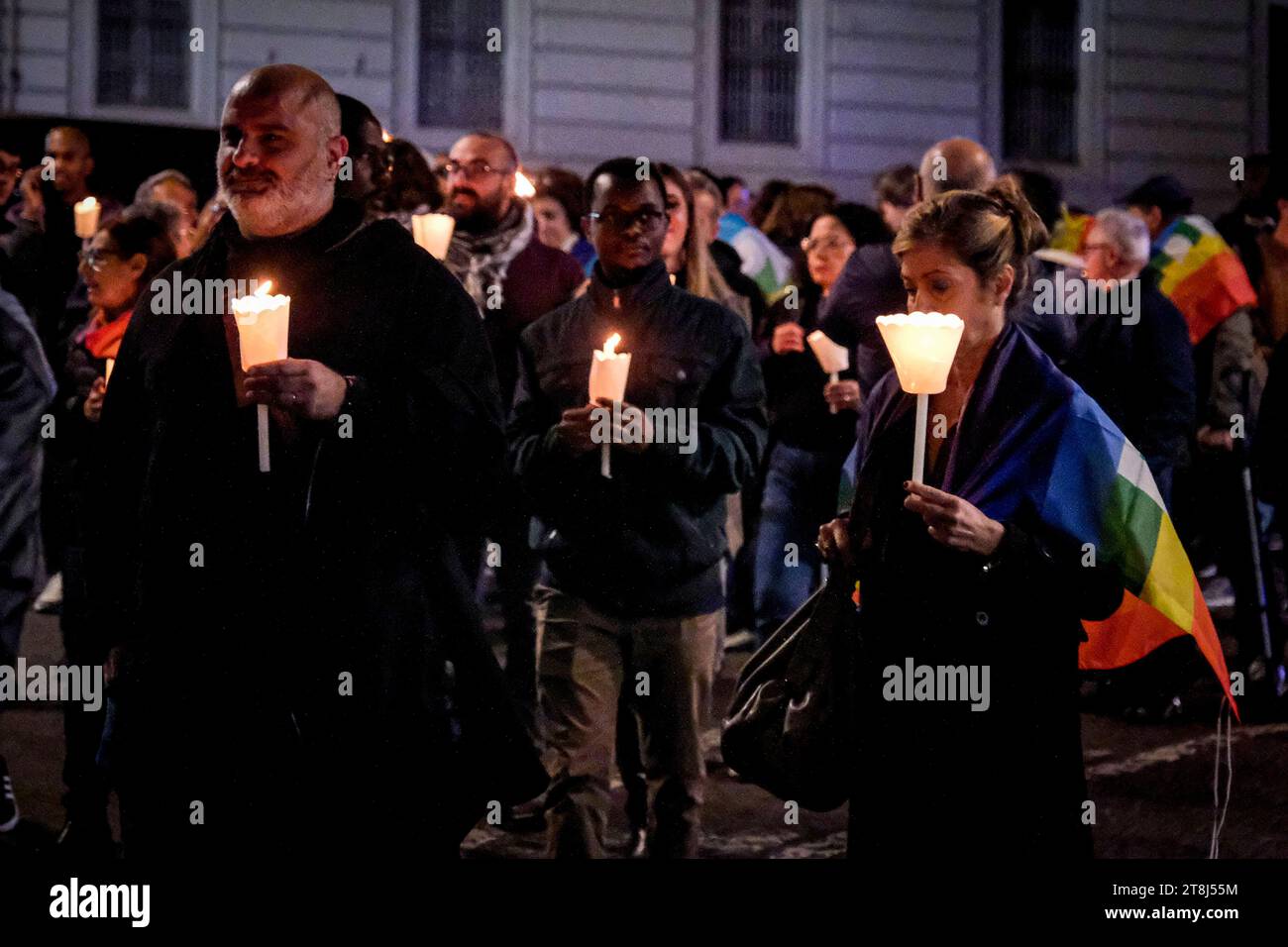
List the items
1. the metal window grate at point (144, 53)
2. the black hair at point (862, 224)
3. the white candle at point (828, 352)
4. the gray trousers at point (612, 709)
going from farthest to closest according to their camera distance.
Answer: the metal window grate at point (144, 53) → the black hair at point (862, 224) → the white candle at point (828, 352) → the gray trousers at point (612, 709)

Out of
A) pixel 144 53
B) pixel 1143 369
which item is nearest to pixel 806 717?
pixel 1143 369

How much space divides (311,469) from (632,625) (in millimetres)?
1496

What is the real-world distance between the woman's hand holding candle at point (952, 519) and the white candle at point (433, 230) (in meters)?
2.93

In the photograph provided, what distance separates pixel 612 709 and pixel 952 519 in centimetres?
176

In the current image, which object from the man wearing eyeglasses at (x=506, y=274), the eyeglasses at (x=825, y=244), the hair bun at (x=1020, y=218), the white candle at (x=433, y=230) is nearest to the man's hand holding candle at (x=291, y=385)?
the hair bun at (x=1020, y=218)

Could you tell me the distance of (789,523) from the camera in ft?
24.2

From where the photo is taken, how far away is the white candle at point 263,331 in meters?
3.43

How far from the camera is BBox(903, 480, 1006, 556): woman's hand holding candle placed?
343 centimetres

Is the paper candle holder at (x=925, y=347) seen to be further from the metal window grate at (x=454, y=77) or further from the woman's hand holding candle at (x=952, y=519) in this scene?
the metal window grate at (x=454, y=77)

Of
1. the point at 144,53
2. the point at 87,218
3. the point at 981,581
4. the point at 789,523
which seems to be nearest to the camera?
the point at 981,581

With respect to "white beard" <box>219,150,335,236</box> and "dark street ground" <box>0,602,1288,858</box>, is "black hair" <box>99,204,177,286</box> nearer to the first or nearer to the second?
"dark street ground" <box>0,602,1288,858</box>

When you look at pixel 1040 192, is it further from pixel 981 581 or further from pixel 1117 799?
pixel 981 581

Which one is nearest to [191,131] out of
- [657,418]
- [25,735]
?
[25,735]

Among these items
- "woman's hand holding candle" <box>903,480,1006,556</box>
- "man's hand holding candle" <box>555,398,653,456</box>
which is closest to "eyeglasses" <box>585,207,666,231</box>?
"man's hand holding candle" <box>555,398,653,456</box>
